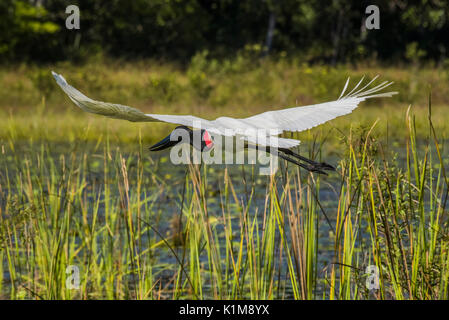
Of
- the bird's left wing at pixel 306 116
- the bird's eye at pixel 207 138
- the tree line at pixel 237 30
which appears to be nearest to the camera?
the bird's eye at pixel 207 138

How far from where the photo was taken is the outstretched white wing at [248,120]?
1.92 metres

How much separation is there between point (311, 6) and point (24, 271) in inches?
791

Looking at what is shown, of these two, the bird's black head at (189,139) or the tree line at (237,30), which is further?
the tree line at (237,30)

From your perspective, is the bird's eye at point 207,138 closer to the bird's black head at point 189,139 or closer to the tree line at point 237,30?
the bird's black head at point 189,139

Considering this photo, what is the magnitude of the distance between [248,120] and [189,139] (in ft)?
0.80

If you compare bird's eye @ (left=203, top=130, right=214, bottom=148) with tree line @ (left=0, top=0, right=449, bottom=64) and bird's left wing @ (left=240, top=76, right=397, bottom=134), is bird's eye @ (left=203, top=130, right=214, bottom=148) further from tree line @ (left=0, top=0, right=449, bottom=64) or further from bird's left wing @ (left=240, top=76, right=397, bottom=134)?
tree line @ (left=0, top=0, right=449, bottom=64)

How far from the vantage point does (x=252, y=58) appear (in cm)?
1897

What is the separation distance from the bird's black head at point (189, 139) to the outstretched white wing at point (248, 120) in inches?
2.0

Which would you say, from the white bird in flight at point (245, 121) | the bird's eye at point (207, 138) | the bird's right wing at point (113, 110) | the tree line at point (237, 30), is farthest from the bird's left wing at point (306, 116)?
the tree line at point (237, 30)

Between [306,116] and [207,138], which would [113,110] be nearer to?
[207,138]

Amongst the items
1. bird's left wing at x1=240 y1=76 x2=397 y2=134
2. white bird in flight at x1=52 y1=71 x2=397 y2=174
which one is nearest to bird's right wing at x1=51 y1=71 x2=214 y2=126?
white bird in flight at x1=52 y1=71 x2=397 y2=174

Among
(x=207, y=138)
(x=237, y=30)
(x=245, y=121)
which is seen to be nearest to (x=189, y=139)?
(x=207, y=138)

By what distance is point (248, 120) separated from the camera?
227 cm
